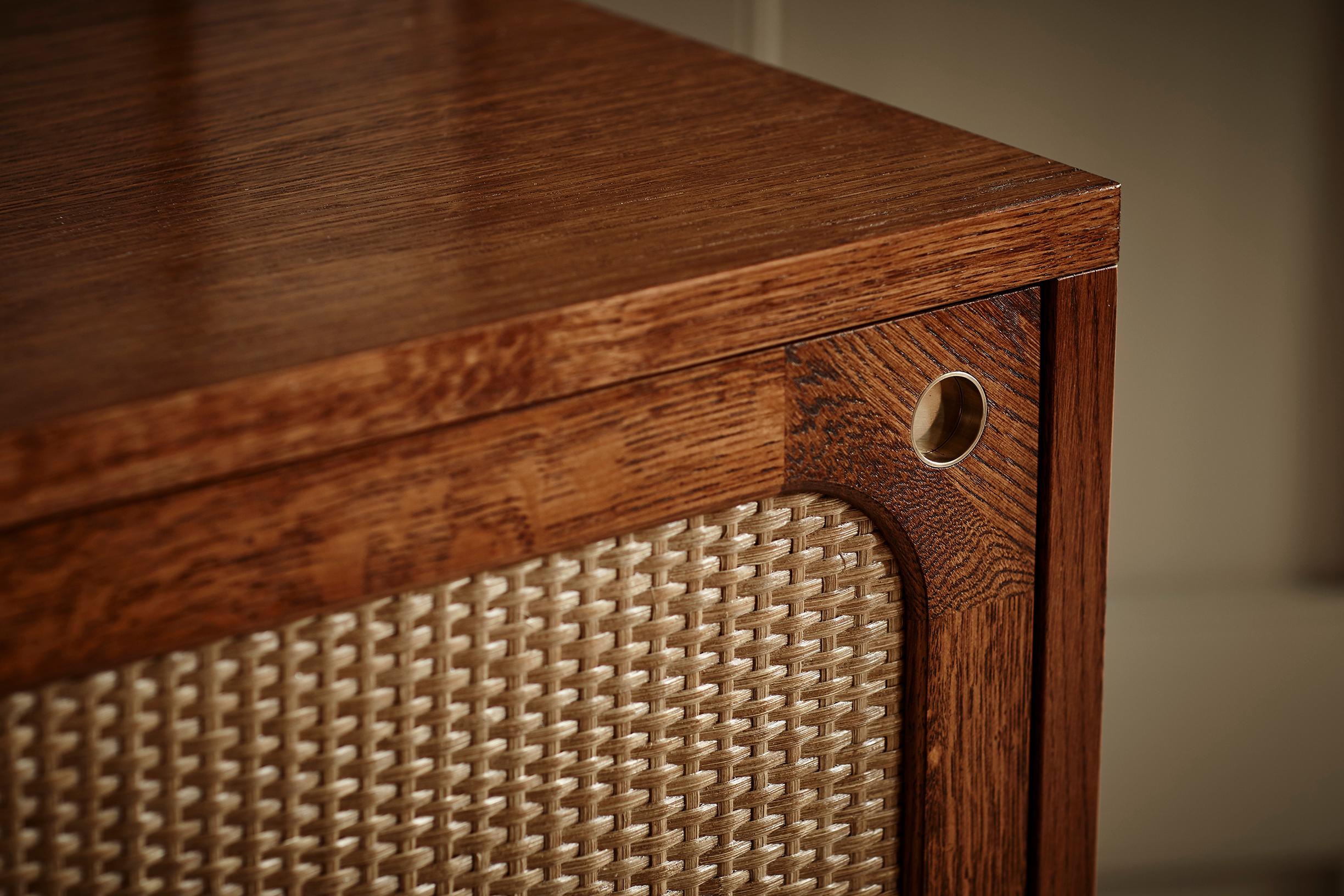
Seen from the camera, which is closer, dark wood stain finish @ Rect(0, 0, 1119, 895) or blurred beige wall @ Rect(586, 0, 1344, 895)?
dark wood stain finish @ Rect(0, 0, 1119, 895)

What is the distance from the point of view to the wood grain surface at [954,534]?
37cm

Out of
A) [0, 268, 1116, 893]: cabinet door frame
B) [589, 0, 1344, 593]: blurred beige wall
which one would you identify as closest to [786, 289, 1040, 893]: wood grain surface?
[0, 268, 1116, 893]: cabinet door frame

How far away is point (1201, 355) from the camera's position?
0.86m

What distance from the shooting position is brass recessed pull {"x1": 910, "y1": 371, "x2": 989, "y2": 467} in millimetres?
395

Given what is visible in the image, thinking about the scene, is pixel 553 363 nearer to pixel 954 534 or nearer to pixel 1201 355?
pixel 954 534

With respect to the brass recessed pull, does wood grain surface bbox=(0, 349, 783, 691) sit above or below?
above

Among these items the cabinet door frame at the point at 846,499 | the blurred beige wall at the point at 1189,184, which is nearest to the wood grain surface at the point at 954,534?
Answer: the cabinet door frame at the point at 846,499

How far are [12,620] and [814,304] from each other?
204 mm

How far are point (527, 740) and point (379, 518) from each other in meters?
0.08

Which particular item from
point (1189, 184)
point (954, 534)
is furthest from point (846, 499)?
point (1189, 184)

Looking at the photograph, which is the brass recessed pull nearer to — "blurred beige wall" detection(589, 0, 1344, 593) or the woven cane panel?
the woven cane panel

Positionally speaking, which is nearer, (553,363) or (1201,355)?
(553,363)

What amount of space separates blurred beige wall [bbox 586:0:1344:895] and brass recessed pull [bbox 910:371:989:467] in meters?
0.45

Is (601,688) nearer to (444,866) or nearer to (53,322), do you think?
(444,866)
